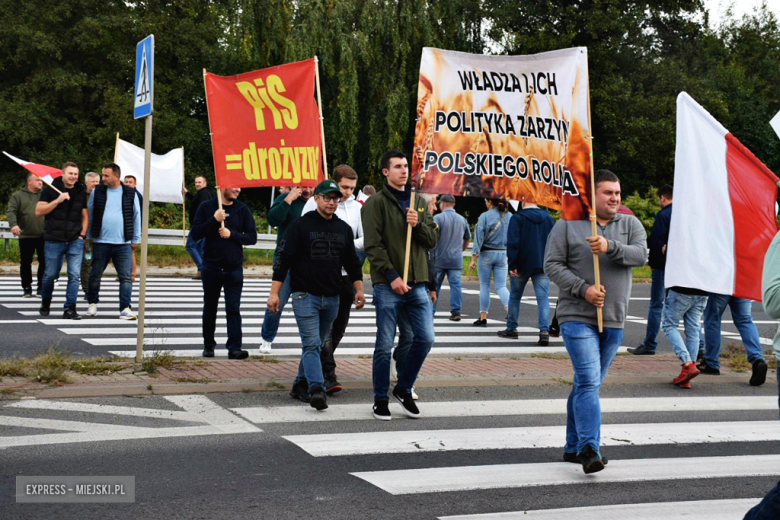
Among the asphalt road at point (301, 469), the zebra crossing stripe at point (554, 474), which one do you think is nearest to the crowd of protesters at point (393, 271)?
the zebra crossing stripe at point (554, 474)

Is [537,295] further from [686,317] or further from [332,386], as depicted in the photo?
[332,386]

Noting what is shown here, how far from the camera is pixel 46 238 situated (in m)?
12.9

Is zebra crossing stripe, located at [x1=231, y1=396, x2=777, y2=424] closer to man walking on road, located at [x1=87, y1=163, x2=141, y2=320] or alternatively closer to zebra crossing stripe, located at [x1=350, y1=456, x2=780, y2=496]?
zebra crossing stripe, located at [x1=350, y1=456, x2=780, y2=496]

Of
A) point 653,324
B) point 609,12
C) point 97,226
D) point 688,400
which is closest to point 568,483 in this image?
point 688,400

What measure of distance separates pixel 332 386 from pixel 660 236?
15.2ft

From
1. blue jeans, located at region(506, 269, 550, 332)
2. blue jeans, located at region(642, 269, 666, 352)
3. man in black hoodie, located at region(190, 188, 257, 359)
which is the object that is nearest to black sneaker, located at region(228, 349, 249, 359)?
man in black hoodie, located at region(190, 188, 257, 359)

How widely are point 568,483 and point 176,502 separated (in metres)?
2.32

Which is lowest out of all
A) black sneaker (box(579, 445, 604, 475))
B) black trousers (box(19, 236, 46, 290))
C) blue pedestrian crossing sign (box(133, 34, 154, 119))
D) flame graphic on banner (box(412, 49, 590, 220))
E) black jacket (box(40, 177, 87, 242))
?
black sneaker (box(579, 445, 604, 475))

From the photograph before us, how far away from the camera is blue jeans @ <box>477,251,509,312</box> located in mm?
13914

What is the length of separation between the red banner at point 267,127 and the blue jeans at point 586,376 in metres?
3.95

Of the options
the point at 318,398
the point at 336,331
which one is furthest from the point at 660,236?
the point at 318,398

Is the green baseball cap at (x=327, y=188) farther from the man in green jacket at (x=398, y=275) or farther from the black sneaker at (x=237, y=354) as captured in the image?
the black sneaker at (x=237, y=354)

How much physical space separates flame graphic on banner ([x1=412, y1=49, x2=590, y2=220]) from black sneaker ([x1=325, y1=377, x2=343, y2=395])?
6.35 feet

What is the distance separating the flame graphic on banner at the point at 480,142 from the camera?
744 centimetres
